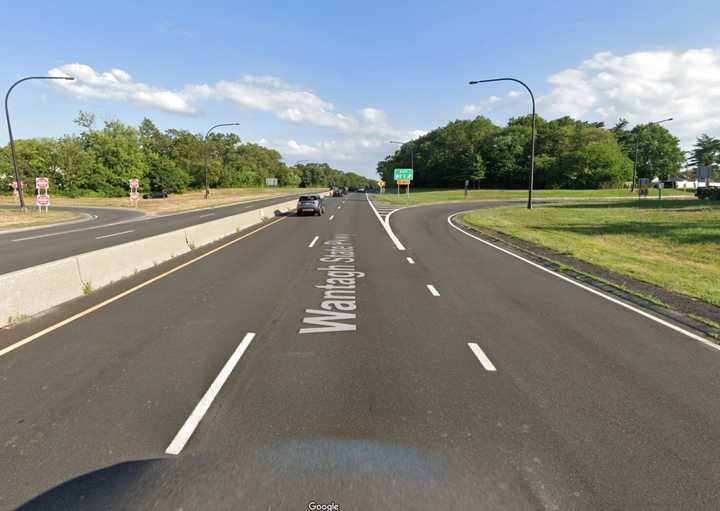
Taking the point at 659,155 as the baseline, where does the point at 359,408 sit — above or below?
below

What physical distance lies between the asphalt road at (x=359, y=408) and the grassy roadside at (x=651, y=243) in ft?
12.5

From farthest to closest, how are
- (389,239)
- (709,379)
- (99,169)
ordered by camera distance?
(99,169) < (389,239) < (709,379)

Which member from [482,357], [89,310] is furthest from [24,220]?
A: [482,357]


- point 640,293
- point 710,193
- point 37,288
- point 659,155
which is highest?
point 659,155

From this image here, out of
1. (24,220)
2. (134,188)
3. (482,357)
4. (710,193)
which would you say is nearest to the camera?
(482,357)

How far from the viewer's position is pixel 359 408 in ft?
13.4

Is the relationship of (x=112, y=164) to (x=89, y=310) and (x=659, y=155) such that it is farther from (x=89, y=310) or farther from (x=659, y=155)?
(x=659, y=155)

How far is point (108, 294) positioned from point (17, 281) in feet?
6.01

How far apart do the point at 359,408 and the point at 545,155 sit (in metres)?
98.0

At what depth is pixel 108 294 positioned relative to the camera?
864cm

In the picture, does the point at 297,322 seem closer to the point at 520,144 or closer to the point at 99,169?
the point at 99,169

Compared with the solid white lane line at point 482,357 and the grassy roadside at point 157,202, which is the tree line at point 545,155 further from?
the solid white lane line at point 482,357

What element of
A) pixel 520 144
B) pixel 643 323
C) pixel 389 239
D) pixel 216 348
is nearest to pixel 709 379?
pixel 643 323

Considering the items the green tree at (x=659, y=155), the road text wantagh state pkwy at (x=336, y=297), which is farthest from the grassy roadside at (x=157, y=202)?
the green tree at (x=659, y=155)
